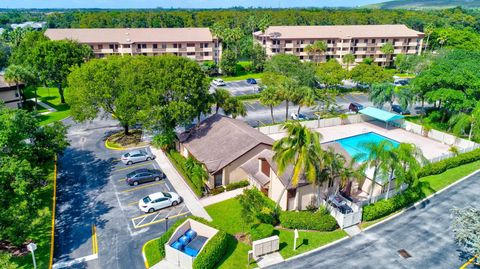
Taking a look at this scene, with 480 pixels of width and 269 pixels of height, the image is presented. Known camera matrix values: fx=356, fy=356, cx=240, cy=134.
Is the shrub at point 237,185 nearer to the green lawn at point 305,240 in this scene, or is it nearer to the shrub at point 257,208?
the shrub at point 257,208

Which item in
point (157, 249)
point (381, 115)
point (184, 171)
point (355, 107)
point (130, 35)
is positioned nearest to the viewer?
point (157, 249)

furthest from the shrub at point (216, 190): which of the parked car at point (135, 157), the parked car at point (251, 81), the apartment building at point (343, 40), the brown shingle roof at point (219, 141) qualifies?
the apartment building at point (343, 40)

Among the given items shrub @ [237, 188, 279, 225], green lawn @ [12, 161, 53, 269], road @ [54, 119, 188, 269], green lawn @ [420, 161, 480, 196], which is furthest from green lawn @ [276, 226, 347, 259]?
green lawn @ [12, 161, 53, 269]

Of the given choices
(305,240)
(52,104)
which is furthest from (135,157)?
(52,104)

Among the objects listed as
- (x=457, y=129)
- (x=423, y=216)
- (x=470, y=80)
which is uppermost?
(x=470, y=80)

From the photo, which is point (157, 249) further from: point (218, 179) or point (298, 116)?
point (298, 116)

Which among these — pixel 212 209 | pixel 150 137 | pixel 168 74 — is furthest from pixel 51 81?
pixel 212 209

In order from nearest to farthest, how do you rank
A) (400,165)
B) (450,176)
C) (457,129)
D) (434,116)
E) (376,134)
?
1. (400,165)
2. (450,176)
3. (457,129)
4. (376,134)
5. (434,116)

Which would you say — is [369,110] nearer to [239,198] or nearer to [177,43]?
[239,198]
